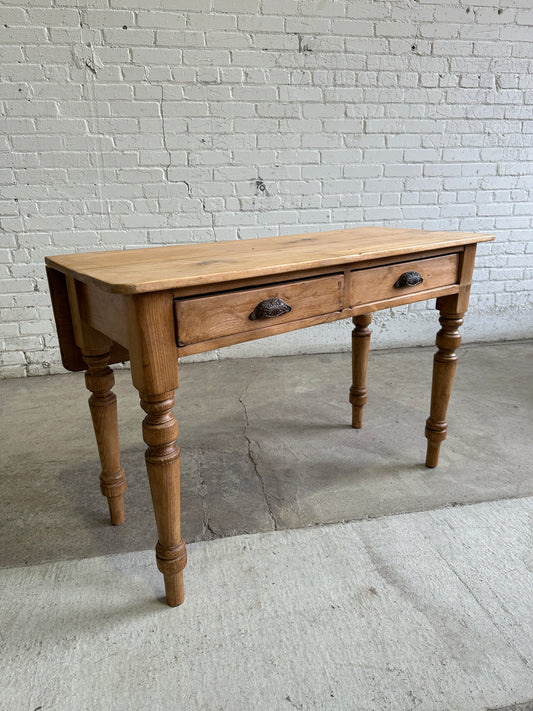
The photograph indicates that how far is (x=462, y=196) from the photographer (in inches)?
128

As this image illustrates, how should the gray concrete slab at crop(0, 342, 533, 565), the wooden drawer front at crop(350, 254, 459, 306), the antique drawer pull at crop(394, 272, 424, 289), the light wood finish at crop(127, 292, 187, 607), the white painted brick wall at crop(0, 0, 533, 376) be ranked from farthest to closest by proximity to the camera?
the white painted brick wall at crop(0, 0, 533, 376) < the gray concrete slab at crop(0, 342, 533, 565) < the antique drawer pull at crop(394, 272, 424, 289) < the wooden drawer front at crop(350, 254, 459, 306) < the light wood finish at crop(127, 292, 187, 607)

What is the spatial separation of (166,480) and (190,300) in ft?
1.45

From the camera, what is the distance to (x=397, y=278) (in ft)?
5.02

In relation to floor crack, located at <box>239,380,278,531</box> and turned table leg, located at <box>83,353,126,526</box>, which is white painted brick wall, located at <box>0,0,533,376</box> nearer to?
floor crack, located at <box>239,380,278,531</box>

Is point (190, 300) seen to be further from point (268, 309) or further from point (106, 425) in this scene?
point (106, 425)

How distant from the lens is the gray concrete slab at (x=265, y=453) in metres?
1.65

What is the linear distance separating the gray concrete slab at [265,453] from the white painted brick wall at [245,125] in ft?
1.83

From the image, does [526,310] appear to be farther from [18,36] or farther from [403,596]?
[18,36]

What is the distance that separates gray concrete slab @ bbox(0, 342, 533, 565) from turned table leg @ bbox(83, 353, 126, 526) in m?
0.12

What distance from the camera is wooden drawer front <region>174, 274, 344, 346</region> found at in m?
1.10

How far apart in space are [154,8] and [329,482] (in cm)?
256

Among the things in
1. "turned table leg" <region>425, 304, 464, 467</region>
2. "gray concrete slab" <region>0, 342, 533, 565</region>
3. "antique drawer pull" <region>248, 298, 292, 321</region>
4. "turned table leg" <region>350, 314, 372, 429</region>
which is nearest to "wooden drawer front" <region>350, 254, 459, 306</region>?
"turned table leg" <region>425, 304, 464, 467</region>

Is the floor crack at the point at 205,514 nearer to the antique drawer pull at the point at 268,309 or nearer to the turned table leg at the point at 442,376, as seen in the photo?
the antique drawer pull at the point at 268,309

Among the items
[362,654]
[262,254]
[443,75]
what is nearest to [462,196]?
[443,75]
